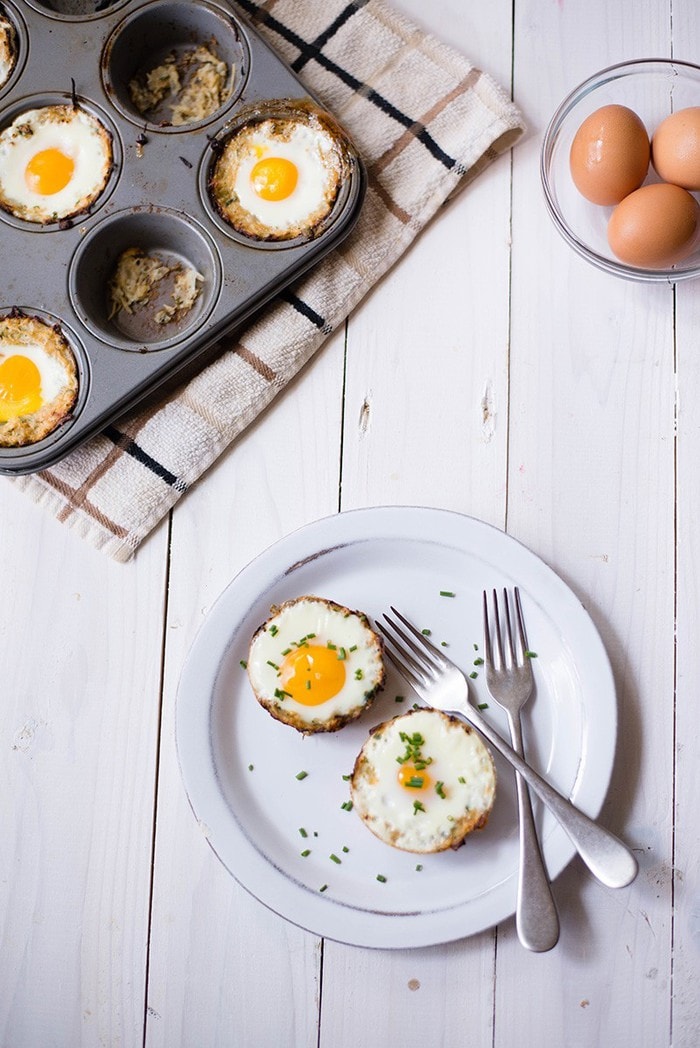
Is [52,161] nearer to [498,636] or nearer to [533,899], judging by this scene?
[498,636]

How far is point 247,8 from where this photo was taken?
235 cm

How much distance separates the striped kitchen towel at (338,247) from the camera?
86.3 inches

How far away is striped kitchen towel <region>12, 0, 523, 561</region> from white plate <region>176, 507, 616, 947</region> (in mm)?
337

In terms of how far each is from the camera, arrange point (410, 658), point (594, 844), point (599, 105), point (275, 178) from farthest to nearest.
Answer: point (599, 105), point (275, 178), point (410, 658), point (594, 844)

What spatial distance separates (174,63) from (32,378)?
860 mm

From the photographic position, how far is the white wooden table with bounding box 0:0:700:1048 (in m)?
2.06

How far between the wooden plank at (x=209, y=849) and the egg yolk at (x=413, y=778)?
1.44 ft

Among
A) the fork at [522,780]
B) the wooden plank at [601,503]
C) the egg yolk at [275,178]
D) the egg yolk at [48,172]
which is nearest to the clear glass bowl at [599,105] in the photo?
the wooden plank at [601,503]

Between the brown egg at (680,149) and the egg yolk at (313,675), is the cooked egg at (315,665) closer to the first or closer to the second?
the egg yolk at (313,675)

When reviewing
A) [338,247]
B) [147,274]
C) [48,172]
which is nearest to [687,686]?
[338,247]

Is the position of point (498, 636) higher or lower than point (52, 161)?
lower

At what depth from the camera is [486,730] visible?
2002 millimetres

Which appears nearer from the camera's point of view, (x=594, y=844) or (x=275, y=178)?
(x=594, y=844)

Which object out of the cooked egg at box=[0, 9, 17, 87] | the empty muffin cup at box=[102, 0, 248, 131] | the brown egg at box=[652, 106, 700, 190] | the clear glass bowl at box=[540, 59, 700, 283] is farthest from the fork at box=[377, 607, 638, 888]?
the cooked egg at box=[0, 9, 17, 87]
